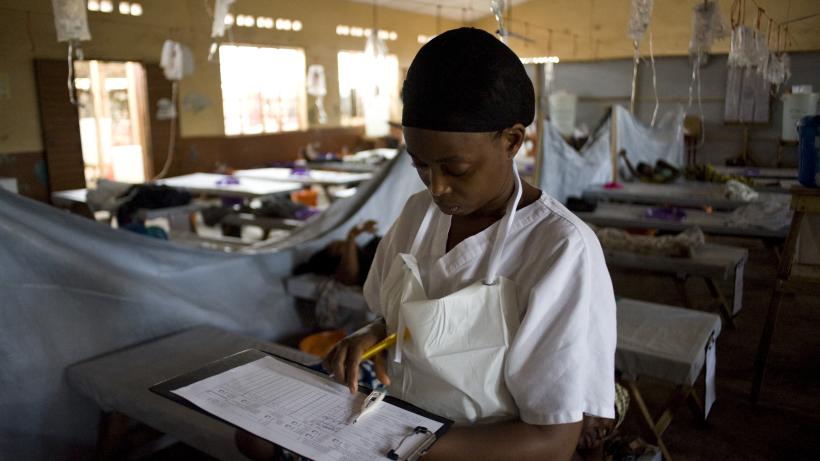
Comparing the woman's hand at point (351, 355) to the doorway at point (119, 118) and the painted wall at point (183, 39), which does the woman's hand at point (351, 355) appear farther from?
the doorway at point (119, 118)

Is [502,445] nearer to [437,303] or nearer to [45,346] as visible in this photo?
[437,303]

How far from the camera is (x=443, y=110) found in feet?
2.84

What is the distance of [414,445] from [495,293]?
0.25 m

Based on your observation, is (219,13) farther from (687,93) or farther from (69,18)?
(687,93)

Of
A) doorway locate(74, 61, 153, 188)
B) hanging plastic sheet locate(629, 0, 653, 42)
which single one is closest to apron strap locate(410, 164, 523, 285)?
hanging plastic sheet locate(629, 0, 653, 42)

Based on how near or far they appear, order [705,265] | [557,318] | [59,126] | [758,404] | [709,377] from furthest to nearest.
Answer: [59,126] < [705,265] < [758,404] < [709,377] < [557,318]

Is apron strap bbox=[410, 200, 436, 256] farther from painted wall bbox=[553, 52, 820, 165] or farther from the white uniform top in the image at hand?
painted wall bbox=[553, 52, 820, 165]

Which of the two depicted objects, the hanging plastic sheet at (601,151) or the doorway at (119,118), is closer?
the hanging plastic sheet at (601,151)

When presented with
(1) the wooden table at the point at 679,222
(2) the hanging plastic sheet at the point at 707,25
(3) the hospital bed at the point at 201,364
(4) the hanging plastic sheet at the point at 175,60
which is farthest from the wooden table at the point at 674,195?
(4) the hanging plastic sheet at the point at 175,60

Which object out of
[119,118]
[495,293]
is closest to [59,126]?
[119,118]

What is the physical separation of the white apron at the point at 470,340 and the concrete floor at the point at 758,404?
1.36 m

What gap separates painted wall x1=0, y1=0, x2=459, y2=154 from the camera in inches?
106

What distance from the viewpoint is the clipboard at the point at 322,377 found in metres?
0.87

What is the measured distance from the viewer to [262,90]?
31.4 feet
